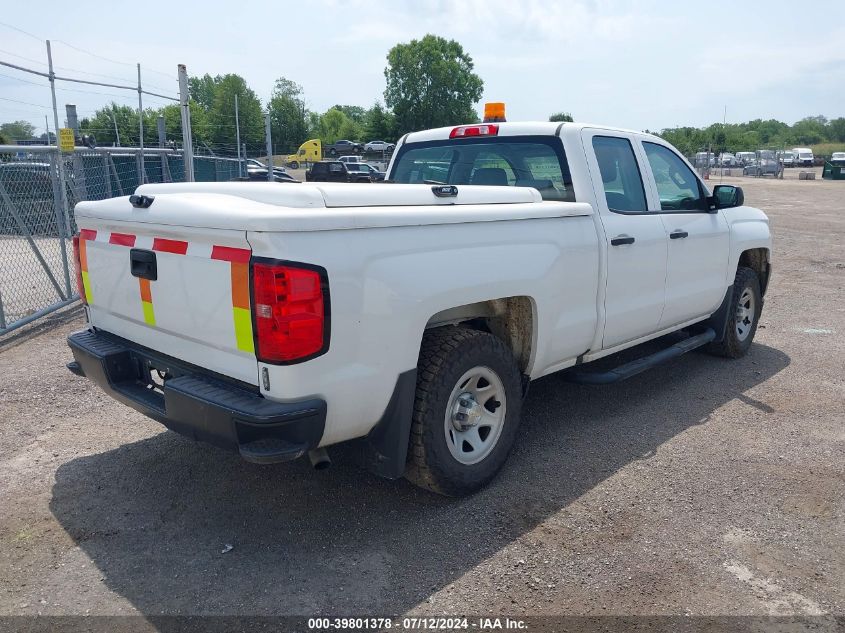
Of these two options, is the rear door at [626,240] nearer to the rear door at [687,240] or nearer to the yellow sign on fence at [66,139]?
the rear door at [687,240]

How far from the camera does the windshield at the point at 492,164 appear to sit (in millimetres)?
4246

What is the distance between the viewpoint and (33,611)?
8.89 ft

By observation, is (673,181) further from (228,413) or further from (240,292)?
(228,413)

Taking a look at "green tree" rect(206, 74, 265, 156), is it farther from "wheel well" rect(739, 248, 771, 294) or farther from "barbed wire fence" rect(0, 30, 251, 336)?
"wheel well" rect(739, 248, 771, 294)

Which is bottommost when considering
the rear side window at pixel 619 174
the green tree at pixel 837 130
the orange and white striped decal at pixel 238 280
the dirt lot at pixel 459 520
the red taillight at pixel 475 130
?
the dirt lot at pixel 459 520

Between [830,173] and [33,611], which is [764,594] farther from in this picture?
[830,173]

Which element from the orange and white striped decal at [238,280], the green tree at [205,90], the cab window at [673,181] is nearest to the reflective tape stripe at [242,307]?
the orange and white striped decal at [238,280]

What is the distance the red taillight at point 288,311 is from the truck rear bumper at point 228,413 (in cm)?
21

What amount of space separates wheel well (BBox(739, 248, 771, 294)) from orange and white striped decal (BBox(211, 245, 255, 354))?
4848 millimetres

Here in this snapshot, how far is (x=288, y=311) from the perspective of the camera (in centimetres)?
261

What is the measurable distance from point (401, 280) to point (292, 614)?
55.3 inches

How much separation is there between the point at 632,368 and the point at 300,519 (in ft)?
7.93

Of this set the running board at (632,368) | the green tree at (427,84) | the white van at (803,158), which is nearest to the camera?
the running board at (632,368)

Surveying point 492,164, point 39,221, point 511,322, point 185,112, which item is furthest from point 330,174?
point 511,322
